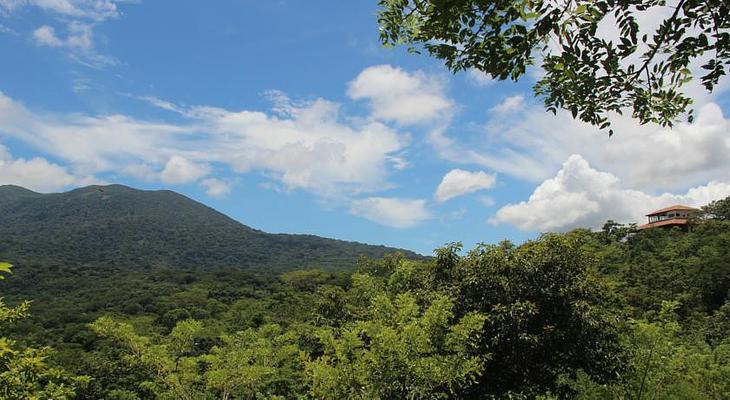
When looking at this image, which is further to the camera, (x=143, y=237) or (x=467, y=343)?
(x=143, y=237)

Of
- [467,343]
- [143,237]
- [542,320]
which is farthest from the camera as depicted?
[143,237]

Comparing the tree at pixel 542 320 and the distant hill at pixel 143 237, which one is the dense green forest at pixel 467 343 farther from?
the distant hill at pixel 143 237

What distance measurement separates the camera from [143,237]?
122m

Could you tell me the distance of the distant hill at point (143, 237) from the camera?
103 meters

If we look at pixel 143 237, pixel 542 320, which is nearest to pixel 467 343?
pixel 542 320

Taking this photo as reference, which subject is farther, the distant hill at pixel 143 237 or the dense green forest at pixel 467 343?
the distant hill at pixel 143 237

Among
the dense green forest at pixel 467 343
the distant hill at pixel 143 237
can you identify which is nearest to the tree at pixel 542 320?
the dense green forest at pixel 467 343

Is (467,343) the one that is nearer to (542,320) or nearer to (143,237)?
(542,320)

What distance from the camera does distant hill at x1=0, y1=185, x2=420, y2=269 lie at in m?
103

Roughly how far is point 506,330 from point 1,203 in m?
201

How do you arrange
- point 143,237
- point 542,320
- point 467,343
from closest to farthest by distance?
point 467,343, point 542,320, point 143,237

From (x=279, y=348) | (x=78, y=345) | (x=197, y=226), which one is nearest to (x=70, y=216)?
(x=197, y=226)

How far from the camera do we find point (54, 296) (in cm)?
5825

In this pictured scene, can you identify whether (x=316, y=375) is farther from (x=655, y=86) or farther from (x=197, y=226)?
A: (x=197, y=226)
